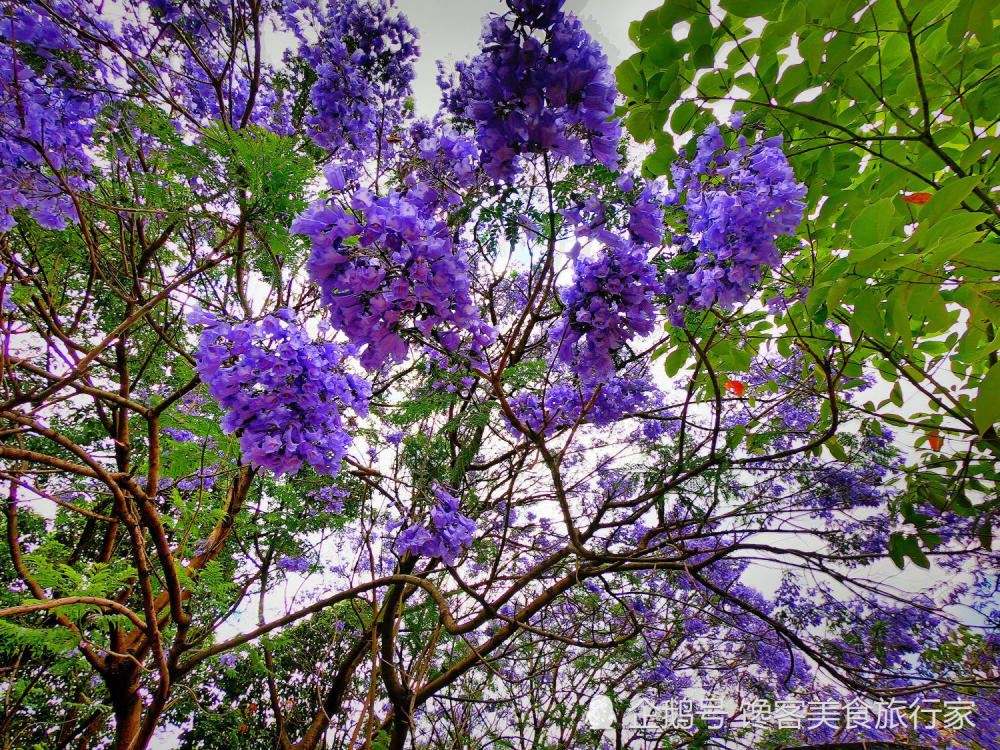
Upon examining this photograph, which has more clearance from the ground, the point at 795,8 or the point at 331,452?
the point at 795,8

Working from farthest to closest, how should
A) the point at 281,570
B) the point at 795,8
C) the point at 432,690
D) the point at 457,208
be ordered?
the point at 281,570, the point at 432,690, the point at 457,208, the point at 795,8

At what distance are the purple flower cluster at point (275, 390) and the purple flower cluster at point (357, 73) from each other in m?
1.69

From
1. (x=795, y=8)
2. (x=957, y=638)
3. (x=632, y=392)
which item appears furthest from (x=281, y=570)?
(x=957, y=638)

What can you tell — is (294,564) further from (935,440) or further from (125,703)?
(935,440)

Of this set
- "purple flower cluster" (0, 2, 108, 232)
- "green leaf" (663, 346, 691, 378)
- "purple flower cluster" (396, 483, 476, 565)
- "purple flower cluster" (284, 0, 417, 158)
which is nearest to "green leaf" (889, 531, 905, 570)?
"green leaf" (663, 346, 691, 378)

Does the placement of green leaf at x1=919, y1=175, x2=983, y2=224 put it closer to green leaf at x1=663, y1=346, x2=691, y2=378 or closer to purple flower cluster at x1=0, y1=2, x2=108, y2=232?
green leaf at x1=663, y1=346, x2=691, y2=378

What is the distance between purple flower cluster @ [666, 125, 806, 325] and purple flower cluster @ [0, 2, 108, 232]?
2.69 m

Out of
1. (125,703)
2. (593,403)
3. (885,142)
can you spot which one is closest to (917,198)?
(885,142)

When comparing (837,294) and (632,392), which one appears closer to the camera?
(837,294)

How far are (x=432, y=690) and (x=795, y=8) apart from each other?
110 inches

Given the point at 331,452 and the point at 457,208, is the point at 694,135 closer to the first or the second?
the point at 457,208

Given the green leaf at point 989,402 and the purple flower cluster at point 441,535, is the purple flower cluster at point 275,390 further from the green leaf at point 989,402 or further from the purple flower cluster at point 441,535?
the green leaf at point 989,402

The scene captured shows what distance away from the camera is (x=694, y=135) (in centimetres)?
135

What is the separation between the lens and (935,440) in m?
1.52
